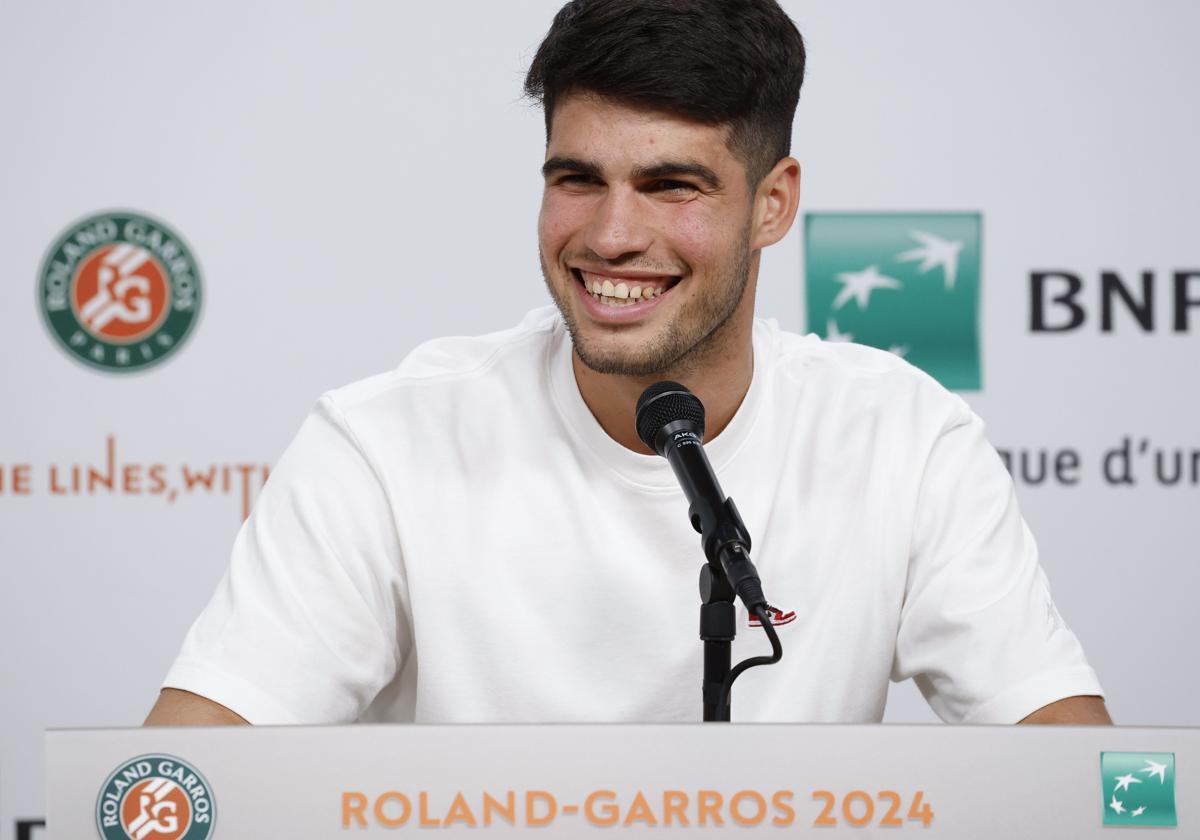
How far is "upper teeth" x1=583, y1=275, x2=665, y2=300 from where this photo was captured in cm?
147

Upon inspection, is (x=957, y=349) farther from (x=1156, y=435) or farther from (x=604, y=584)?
(x=604, y=584)

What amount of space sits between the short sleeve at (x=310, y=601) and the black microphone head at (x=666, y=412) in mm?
471

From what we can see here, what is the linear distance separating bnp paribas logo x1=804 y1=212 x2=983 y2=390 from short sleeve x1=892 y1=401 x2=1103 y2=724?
95 centimetres

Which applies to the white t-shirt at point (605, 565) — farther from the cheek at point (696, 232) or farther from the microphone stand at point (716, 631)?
the microphone stand at point (716, 631)

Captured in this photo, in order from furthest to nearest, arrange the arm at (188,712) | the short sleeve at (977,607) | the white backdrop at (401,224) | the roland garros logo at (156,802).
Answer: the white backdrop at (401,224) < the short sleeve at (977,607) < the arm at (188,712) < the roland garros logo at (156,802)

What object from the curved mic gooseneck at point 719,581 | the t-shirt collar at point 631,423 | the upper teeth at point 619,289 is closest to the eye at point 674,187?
the upper teeth at point 619,289

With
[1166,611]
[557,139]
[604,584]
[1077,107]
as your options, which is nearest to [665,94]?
[557,139]

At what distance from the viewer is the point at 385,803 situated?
85cm

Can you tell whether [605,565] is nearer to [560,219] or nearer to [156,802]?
[560,219]

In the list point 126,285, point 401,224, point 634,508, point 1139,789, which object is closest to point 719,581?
point 1139,789

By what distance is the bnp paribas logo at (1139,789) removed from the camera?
86 centimetres

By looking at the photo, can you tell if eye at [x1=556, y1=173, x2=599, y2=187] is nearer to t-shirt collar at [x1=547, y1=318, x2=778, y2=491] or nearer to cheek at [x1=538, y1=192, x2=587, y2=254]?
cheek at [x1=538, y1=192, x2=587, y2=254]

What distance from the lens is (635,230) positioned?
145cm

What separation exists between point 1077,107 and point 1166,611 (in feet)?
3.20
